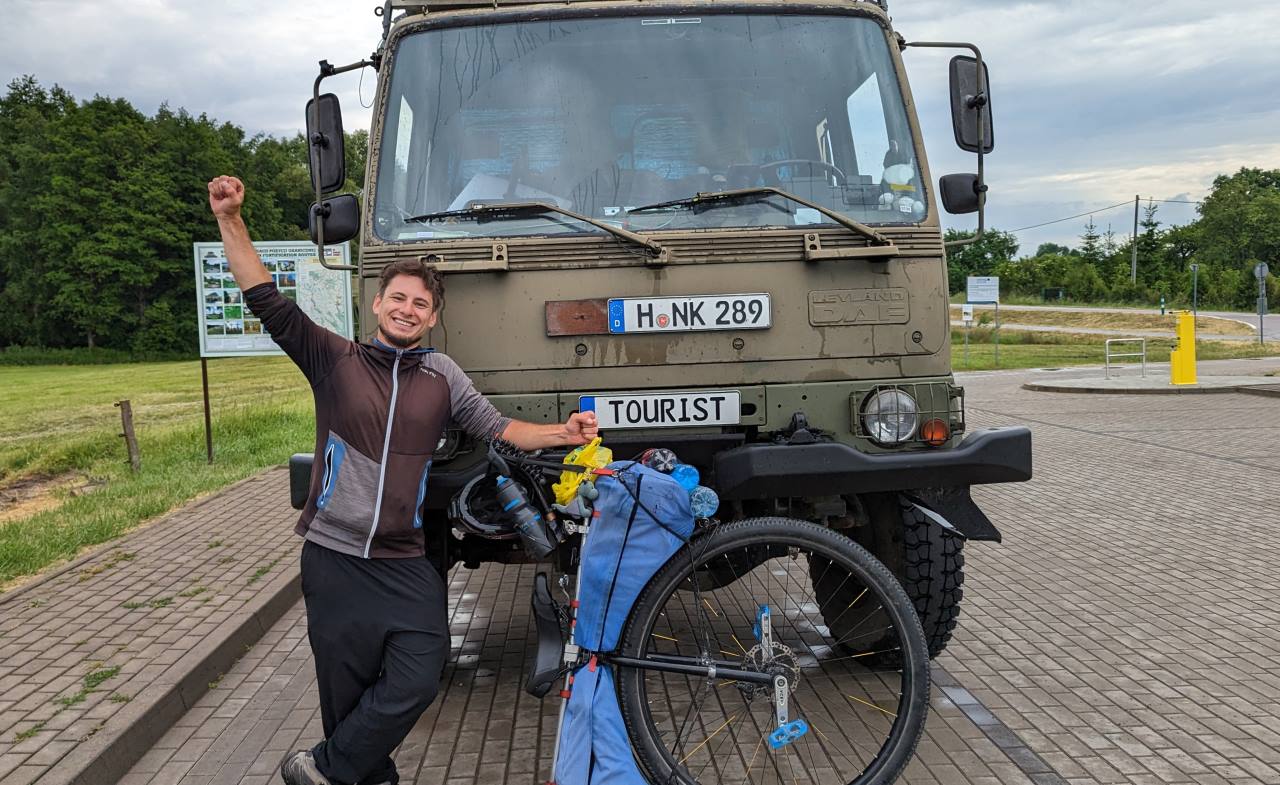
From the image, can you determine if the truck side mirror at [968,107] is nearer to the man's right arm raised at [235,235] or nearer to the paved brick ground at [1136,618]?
the paved brick ground at [1136,618]

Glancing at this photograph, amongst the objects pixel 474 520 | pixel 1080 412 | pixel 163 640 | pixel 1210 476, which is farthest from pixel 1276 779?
pixel 1080 412

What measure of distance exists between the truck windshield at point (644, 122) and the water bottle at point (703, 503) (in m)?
1.41

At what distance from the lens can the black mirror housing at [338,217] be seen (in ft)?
15.2

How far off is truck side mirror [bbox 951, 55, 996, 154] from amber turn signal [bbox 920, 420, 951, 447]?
121 centimetres

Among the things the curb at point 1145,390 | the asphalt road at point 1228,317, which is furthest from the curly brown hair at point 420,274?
the asphalt road at point 1228,317

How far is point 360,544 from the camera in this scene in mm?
3359

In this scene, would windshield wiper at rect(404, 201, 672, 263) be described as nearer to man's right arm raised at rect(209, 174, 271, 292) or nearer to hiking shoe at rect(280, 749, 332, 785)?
man's right arm raised at rect(209, 174, 271, 292)

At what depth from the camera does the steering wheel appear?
455cm

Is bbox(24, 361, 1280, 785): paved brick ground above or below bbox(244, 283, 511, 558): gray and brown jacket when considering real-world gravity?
Result: below

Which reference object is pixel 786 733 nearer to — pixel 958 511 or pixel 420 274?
pixel 958 511

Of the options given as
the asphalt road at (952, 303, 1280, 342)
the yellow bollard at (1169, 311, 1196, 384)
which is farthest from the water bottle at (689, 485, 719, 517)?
the asphalt road at (952, 303, 1280, 342)

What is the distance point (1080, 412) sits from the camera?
1841cm

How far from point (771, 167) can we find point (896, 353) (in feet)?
2.95

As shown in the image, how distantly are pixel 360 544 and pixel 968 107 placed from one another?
9.89ft
